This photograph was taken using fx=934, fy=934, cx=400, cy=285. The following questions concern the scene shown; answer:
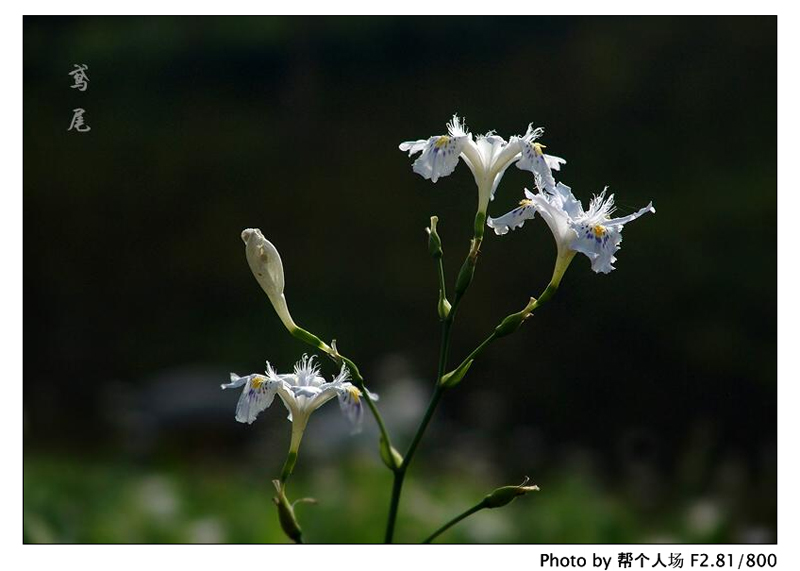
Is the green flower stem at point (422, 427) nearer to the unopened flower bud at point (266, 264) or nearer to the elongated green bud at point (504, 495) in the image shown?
the elongated green bud at point (504, 495)

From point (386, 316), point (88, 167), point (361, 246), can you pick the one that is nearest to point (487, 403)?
point (386, 316)

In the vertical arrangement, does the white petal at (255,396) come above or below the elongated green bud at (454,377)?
below

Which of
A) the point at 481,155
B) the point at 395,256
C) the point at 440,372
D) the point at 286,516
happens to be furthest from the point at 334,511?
the point at 395,256

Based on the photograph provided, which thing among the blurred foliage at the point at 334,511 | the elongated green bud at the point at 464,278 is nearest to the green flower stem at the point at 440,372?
the elongated green bud at the point at 464,278

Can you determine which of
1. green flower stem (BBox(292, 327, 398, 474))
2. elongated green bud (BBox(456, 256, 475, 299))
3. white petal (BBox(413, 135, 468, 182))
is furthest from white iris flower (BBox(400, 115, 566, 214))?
green flower stem (BBox(292, 327, 398, 474))

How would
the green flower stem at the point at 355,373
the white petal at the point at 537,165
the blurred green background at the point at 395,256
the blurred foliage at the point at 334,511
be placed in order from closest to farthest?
the green flower stem at the point at 355,373
the white petal at the point at 537,165
the blurred foliage at the point at 334,511
the blurred green background at the point at 395,256

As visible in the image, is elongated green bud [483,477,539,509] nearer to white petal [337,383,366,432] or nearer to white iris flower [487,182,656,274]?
white petal [337,383,366,432]
